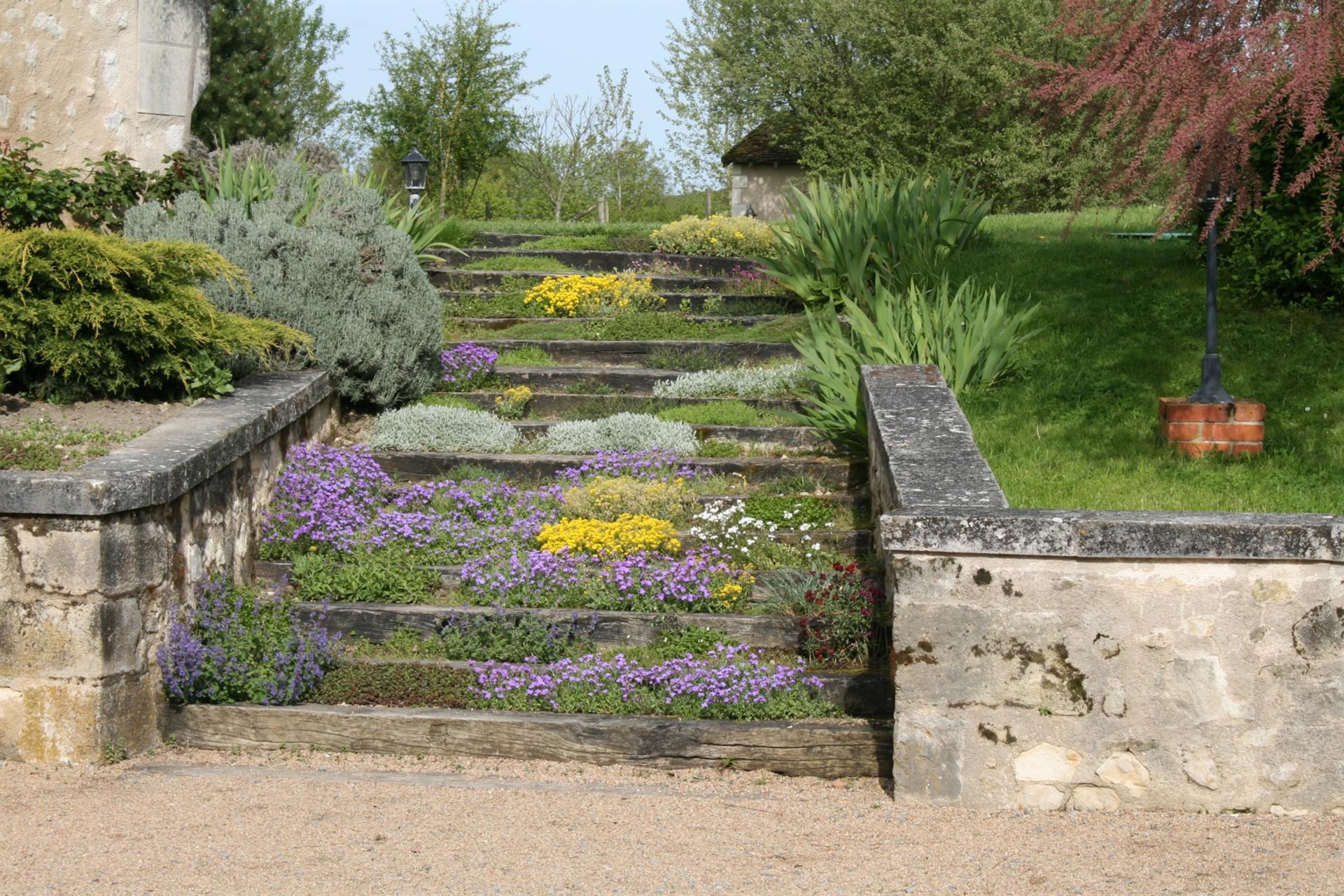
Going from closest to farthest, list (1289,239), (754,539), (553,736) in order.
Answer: (553,736) < (754,539) < (1289,239)

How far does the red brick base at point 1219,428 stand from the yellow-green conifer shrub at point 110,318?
4.36 meters

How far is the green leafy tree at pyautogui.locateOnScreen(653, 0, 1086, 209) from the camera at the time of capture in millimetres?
24391

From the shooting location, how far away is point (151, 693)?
4.83 m

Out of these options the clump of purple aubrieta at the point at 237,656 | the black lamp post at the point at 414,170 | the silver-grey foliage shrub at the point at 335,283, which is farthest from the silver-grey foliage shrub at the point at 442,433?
the black lamp post at the point at 414,170

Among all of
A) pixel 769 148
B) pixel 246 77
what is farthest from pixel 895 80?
pixel 246 77

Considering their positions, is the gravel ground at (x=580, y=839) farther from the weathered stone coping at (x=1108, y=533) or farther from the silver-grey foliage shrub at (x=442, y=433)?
the silver-grey foliage shrub at (x=442, y=433)

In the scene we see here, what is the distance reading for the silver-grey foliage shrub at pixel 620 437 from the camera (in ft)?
22.8

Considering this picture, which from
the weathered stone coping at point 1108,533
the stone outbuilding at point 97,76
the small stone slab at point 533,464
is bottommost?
the small stone slab at point 533,464

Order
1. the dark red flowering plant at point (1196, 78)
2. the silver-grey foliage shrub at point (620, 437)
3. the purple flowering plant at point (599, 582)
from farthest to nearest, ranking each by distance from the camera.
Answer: the silver-grey foliage shrub at point (620, 437)
the purple flowering plant at point (599, 582)
the dark red flowering plant at point (1196, 78)

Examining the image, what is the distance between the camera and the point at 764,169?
90.0ft

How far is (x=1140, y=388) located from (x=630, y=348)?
126 inches

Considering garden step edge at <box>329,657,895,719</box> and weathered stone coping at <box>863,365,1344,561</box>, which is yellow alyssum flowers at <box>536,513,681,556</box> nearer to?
garden step edge at <box>329,657,895,719</box>

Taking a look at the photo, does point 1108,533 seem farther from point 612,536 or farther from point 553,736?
point 612,536

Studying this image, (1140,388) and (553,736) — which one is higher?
(1140,388)
